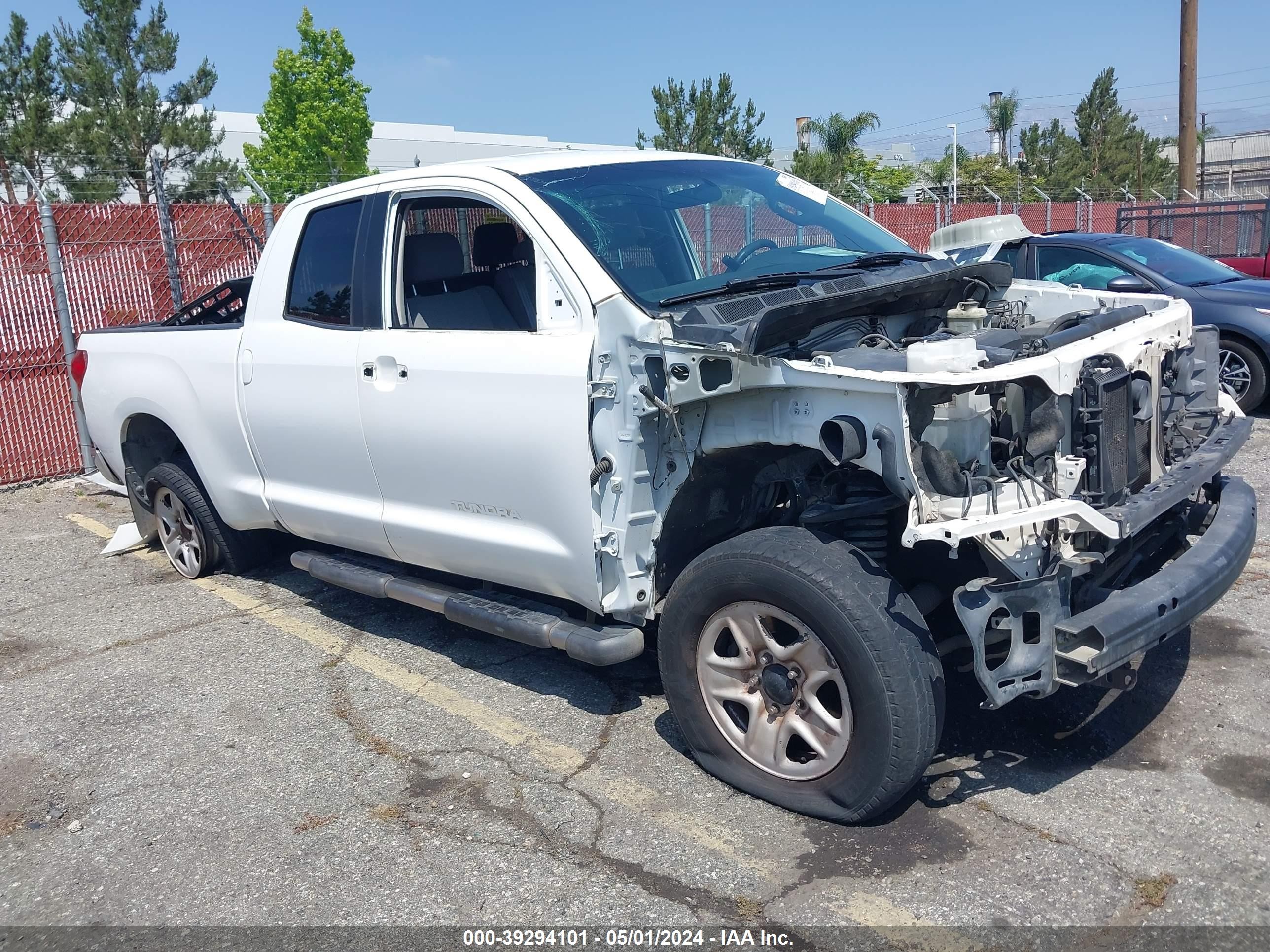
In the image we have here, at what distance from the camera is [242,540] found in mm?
6277

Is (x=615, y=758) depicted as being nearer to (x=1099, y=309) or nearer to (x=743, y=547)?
(x=743, y=547)

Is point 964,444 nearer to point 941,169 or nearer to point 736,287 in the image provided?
point 736,287

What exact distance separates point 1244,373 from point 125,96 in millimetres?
31622

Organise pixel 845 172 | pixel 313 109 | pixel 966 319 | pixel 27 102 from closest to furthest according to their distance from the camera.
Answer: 1. pixel 966 319
2. pixel 27 102
3. pixel 313 109
4. pixel 845 172

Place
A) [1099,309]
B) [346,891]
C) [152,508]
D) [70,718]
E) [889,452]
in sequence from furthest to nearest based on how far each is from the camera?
[152,508], [70,718], [1099,309], [346,891], [889,452]

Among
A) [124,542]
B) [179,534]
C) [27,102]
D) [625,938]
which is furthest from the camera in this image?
[27,102]

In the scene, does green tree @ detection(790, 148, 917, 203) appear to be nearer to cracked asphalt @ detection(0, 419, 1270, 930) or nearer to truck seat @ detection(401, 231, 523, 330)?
truck seat @ detection(401, 231, 523, 330)

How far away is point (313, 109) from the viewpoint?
33.8 meters

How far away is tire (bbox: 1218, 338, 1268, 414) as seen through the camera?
8859 millimetres

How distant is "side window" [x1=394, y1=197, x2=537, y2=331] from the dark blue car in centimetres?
520

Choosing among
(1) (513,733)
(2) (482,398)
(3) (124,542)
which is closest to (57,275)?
(3) (124,542)

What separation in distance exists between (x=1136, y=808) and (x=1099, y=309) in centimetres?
198

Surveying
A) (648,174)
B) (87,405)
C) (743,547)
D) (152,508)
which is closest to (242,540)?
(152,508)

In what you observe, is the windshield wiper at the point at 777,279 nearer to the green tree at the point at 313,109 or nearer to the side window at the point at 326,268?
the side window at the point at 326,268
